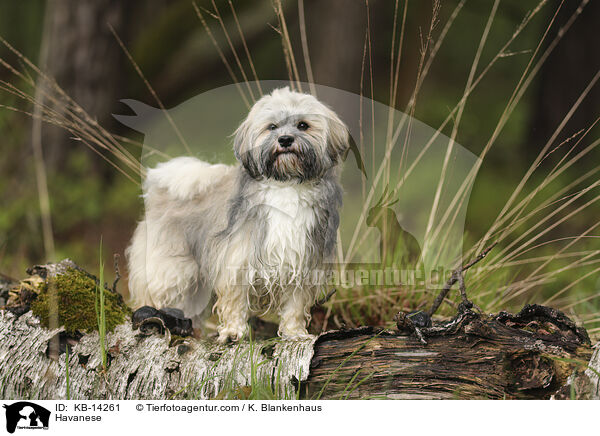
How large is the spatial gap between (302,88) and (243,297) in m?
1.02

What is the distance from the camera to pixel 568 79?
363cm

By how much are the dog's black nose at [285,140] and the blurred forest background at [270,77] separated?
57 cm

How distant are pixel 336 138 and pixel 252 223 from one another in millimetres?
531

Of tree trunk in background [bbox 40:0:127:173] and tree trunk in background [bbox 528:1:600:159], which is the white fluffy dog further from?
tree trunk in background [bbox 528:1:600:159]

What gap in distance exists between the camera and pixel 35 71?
3441 mm

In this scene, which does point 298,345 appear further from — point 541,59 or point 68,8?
point 68,8

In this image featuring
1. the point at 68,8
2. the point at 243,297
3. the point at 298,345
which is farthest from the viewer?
the point at 68,8

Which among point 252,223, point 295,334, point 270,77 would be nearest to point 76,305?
point 252,223

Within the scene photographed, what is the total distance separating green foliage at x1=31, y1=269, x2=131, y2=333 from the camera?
2.79 m

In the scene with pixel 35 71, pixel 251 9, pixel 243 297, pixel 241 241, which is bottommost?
pixel 243 297
